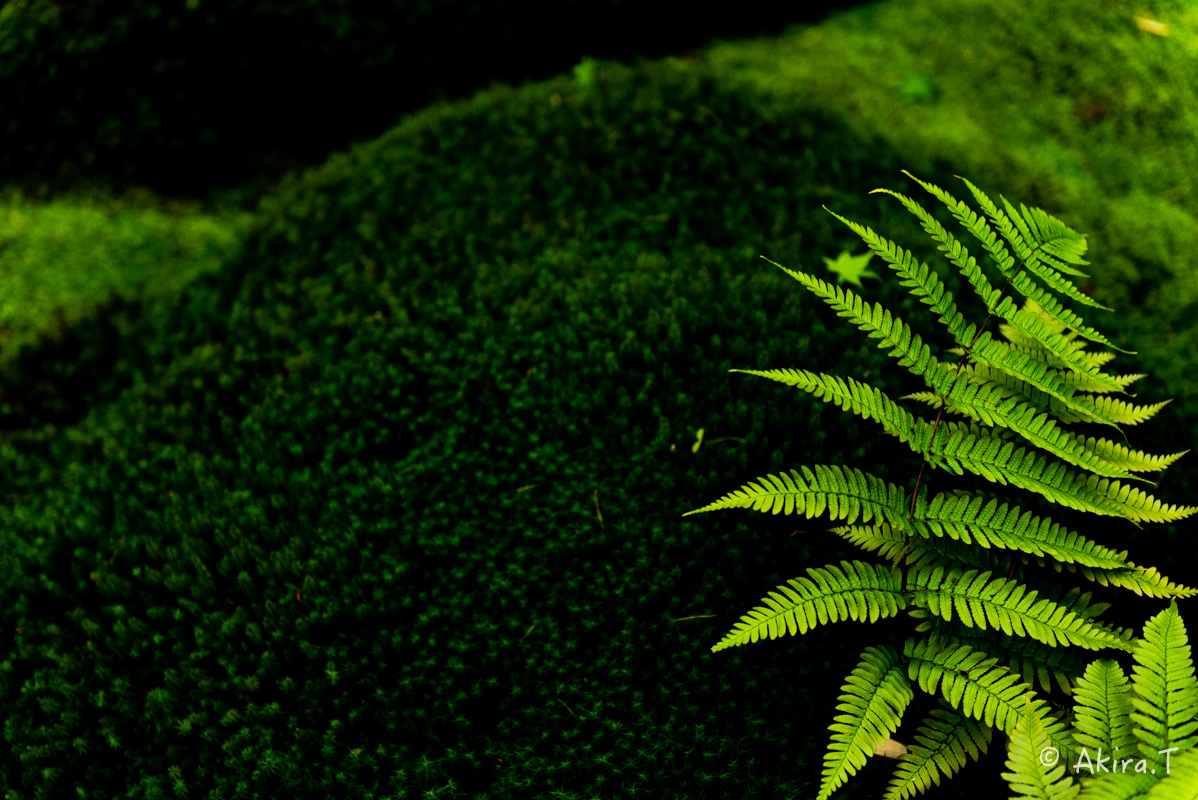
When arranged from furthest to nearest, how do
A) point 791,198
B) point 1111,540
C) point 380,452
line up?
point 791,198
point 380,452
point 1111,540

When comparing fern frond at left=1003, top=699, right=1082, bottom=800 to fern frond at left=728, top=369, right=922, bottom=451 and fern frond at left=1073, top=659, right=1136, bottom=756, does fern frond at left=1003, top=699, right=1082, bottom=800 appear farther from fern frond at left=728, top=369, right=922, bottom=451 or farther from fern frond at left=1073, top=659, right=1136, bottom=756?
fern frond at left=728, top=369, right=922, bottom=451

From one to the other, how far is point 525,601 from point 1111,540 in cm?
225

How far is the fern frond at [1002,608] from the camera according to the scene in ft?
7.02

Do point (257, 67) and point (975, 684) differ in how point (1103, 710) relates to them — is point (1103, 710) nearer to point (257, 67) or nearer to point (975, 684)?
point (975, 684)

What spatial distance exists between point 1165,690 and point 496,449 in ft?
7.92

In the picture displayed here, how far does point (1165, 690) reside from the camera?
1.97 metres

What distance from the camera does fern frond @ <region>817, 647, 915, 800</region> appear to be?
204 centimetres

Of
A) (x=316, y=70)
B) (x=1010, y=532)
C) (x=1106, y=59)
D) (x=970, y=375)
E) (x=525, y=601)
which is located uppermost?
(x=316, y=70)

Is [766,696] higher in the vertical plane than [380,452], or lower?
lower

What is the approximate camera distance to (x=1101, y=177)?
4.70 metres

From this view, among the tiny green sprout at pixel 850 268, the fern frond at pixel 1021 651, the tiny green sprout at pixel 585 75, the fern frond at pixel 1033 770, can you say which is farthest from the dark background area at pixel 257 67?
the fern frond at pixel 1033 770

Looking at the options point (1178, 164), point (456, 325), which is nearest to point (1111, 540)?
point (456, 325)

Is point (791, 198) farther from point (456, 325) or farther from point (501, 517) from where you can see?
point (501, 517)

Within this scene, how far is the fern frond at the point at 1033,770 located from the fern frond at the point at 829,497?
648mm
